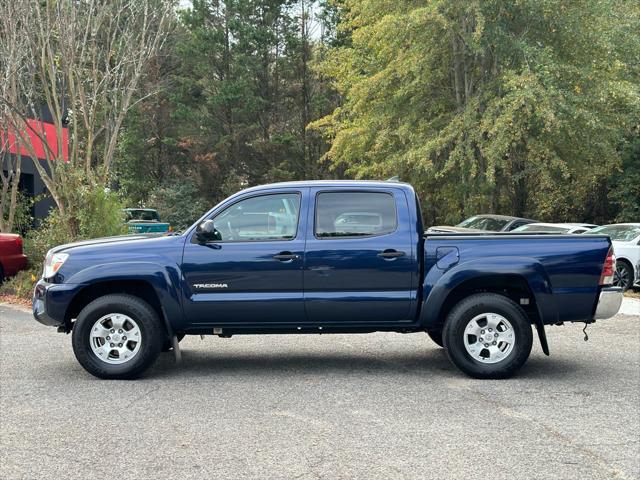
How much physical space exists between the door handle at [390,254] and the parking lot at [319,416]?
47.4 inches

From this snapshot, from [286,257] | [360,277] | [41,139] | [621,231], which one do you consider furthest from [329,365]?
[621,231]

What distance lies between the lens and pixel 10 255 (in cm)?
1505

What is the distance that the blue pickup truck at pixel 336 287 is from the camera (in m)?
7.47

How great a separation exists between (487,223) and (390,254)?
42.4ft

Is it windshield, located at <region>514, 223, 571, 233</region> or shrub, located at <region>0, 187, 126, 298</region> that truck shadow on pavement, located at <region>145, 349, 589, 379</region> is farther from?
windshield, located at <region>514, 223, 571, 233</region>

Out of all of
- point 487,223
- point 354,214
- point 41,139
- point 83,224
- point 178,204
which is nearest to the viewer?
point 354,214

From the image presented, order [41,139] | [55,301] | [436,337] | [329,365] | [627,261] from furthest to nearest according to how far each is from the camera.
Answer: [627,261], [41,139], [436,337], [329,365], [55,301]

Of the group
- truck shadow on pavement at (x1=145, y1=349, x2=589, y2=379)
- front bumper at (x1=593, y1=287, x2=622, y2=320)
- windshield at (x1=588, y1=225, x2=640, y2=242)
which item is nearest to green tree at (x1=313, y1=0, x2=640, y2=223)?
windshield at (x1=588, y1=225, x2=640, y2=242)

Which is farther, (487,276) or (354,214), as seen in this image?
(354,214)

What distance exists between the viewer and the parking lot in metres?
4.99

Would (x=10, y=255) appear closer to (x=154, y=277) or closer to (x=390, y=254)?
(x=154, y=277)

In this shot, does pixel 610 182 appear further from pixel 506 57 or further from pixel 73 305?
Result: pixel 73 305

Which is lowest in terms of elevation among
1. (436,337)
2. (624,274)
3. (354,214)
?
(624,274)

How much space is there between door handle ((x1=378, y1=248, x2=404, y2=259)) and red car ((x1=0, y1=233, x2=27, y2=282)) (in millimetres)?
10002
